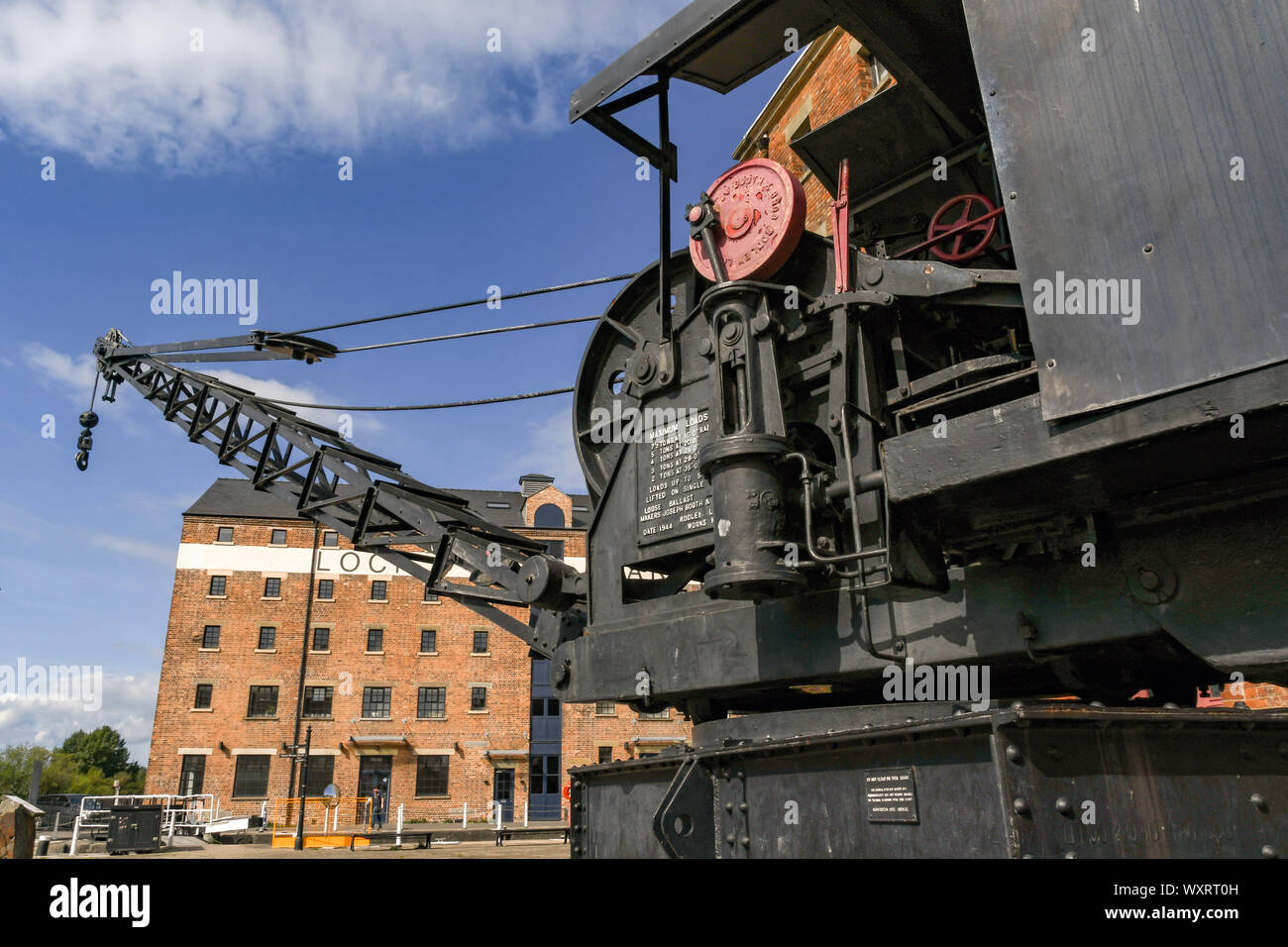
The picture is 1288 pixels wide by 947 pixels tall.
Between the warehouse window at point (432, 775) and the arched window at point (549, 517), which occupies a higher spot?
the arched window at point (549, 517)

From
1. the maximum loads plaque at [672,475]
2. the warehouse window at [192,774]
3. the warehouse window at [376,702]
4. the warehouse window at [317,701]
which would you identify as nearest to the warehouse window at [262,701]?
the warehouse window at [317,701]

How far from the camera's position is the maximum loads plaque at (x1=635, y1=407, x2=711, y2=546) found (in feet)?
17.7

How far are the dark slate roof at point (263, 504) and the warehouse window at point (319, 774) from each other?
1065 centimetres

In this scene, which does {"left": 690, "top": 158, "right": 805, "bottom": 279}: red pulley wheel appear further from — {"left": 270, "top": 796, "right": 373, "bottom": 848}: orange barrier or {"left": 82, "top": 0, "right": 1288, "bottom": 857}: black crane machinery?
{"left": 270, "top": 796, "right": 373, "bottom": 848}: orange barrier

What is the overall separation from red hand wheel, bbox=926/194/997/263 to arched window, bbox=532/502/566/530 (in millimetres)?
39156

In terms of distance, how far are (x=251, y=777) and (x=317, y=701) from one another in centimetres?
385

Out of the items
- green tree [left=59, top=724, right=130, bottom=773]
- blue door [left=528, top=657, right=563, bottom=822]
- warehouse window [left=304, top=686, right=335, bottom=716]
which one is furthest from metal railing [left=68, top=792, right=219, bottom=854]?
green tree [left=59, top=724, right=130, bottom=773]

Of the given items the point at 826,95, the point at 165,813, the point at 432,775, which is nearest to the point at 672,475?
the point at 826,95

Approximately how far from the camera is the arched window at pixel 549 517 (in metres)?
44.0

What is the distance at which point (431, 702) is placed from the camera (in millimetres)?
39219

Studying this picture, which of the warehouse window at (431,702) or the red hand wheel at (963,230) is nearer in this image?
the red hand wheel at (963,230)

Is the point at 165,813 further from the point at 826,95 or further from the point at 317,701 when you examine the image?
the point at 826,95

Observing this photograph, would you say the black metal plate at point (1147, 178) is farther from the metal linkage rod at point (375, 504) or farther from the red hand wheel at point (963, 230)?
the metal linkage rod at point (375, 504)
